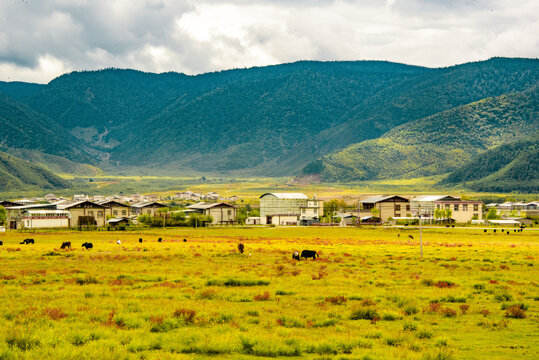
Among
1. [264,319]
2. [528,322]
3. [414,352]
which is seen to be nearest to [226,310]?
[264,319]

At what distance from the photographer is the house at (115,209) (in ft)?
557

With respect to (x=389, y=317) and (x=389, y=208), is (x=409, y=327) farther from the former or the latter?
(x=389, y=208)

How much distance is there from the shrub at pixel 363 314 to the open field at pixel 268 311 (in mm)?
36

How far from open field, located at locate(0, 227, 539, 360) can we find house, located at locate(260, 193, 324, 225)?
12301 centimetres

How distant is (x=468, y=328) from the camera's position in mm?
19359

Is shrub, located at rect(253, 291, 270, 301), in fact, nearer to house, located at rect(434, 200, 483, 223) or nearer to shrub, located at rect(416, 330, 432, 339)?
shrub, located at rect(416, 330, 432, 339)

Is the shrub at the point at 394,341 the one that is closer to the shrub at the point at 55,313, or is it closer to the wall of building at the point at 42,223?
the shrub at the point at 55,313

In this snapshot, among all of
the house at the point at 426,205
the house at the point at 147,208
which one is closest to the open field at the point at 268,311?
the house at the point at 426,205

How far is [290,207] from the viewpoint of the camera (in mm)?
168875

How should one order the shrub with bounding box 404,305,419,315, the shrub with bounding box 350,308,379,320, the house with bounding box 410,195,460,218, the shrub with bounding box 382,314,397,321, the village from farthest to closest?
the house with bounding box 410,195,460,218 → the village → the shrub with bounding box 404,305,419,315 → the shrub with bounding box 350,308,379,320 → the shrub with bounding box 382,314,397,321

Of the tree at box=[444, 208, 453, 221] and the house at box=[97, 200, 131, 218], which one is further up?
the house at box=[97, 200, 131, 218]

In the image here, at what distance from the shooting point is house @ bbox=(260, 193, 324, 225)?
530ft

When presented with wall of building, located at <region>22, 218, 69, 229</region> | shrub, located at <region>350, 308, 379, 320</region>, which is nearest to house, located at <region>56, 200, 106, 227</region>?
wall of building, located at <region>22, 218, 69, 229</region>

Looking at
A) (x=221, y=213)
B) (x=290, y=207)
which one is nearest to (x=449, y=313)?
(x=221, y=213)
